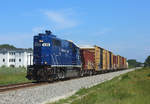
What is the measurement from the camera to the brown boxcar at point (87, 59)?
103ft

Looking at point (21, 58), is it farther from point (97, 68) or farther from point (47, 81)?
point (47, 81)

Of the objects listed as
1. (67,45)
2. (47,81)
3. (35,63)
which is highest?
(67,45)

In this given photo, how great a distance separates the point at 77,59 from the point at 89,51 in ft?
20.3

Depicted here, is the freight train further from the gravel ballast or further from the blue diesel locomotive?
the gravel ballast

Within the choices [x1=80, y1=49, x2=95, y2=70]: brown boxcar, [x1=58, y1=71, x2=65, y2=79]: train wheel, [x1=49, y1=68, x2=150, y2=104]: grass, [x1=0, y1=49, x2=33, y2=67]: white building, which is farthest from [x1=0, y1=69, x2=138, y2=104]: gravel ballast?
[x1=0, y1=49, x2=33, y2=67]: white building

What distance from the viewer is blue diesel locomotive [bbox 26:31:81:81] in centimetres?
2150

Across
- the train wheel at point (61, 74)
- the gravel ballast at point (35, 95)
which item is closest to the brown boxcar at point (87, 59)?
the train wheel at point (61, 74)

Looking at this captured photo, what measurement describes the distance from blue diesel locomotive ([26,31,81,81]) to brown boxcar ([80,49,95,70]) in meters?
4.95

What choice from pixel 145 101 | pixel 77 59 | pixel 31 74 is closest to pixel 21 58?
pixel 77 59

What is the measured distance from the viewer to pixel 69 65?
26.3m

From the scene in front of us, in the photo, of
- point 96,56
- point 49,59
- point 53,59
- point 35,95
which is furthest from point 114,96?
point 96,56

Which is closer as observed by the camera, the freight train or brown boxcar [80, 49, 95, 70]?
the freight train

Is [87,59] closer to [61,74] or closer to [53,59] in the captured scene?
[61,74]

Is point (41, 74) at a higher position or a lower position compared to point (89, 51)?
lower
